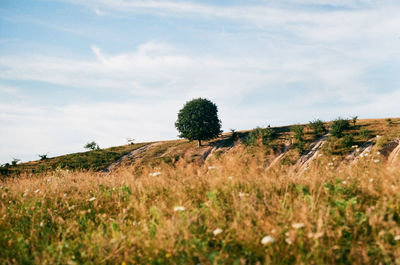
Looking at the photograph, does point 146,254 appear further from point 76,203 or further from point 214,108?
point 214,108

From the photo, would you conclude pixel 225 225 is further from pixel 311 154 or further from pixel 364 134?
pixel 364 134

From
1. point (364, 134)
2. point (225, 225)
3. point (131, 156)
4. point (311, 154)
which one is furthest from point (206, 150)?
point (225, 225)

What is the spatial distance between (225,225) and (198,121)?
3072 cm

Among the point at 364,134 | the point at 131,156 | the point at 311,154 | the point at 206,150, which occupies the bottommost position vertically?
the point at 311,154

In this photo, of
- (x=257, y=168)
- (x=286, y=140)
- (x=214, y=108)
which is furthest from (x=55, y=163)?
(x=257, y=168)

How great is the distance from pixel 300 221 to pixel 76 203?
4.65 meters

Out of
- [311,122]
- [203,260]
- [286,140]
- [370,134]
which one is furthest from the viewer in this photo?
[311,122]

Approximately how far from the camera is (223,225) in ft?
10.8

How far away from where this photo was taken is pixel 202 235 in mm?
3105

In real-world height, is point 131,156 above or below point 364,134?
above

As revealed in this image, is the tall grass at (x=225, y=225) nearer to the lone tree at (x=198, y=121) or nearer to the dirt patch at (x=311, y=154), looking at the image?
the dirt patch at (x=311, y=154)

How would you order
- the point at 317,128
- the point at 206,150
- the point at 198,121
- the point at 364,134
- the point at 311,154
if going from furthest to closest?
the point at 198,121 → the point at 206,150 → the point at 317,128 → the point at 364,134 → the point at 311,154

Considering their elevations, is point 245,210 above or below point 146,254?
above

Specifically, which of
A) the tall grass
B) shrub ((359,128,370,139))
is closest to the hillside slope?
shrub ((359,128,370,139))
